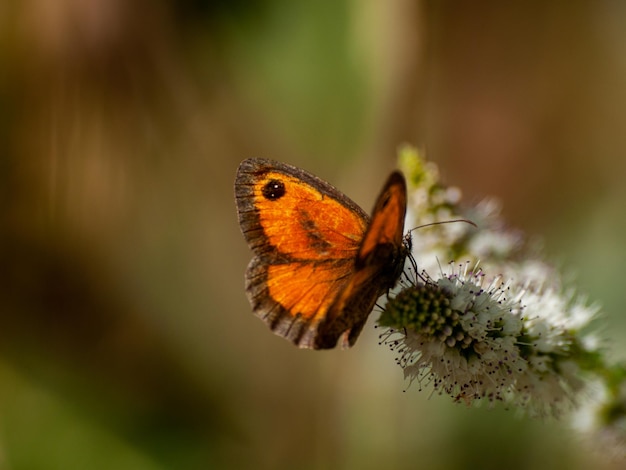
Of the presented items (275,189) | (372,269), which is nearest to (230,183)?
(275,189)

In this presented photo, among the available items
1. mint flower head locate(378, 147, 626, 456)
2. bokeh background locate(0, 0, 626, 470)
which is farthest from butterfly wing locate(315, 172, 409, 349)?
bokeh background locate(0, 0, 626, 470)

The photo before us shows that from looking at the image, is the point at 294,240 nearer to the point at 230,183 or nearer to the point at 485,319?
the point at 485,319

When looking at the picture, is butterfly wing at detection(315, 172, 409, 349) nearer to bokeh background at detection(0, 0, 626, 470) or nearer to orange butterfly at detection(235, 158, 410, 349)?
orange butterfly at detection(235, 158, 410, 349)

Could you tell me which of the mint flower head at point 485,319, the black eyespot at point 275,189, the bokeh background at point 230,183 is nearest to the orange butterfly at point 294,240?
the black eyespot at point 275,189

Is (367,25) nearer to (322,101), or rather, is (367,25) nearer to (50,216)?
(322,101)

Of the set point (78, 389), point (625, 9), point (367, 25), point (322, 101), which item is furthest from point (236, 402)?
point (625, 9)

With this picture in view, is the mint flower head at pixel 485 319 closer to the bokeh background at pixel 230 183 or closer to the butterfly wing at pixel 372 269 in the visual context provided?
the butterfly wing at pixel 372 269
